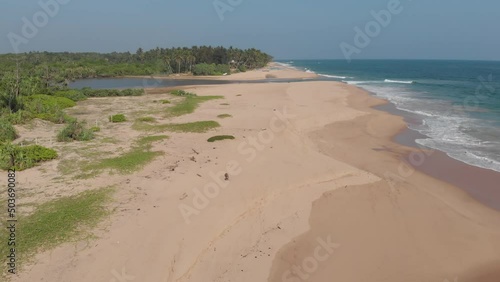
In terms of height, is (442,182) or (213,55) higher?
(213,55)

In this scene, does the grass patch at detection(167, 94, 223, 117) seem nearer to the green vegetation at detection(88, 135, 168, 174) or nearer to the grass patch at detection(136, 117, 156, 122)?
the grass patch at detection(136, 117, 156, 122)

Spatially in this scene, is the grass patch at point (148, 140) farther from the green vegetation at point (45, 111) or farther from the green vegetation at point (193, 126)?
the green vegetation at point (45, 111)

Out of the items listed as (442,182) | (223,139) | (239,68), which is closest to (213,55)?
(239,68)

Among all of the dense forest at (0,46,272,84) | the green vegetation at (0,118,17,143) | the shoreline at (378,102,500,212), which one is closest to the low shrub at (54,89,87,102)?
the green vegetation at (0,118,17,143)

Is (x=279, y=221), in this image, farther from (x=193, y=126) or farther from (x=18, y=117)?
(x=18, y=117)

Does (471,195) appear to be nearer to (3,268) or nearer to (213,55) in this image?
(3,268)

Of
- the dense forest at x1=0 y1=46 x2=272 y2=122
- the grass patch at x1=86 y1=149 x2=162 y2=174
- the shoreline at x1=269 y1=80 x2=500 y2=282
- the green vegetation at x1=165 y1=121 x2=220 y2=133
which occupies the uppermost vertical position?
the dense forest at x1=0 y1=46 x2=272 y2=122

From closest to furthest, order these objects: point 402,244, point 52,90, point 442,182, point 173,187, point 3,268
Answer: point 3,268 < point 402,244 < point 173,187 < point 442,182 < point 52,90
